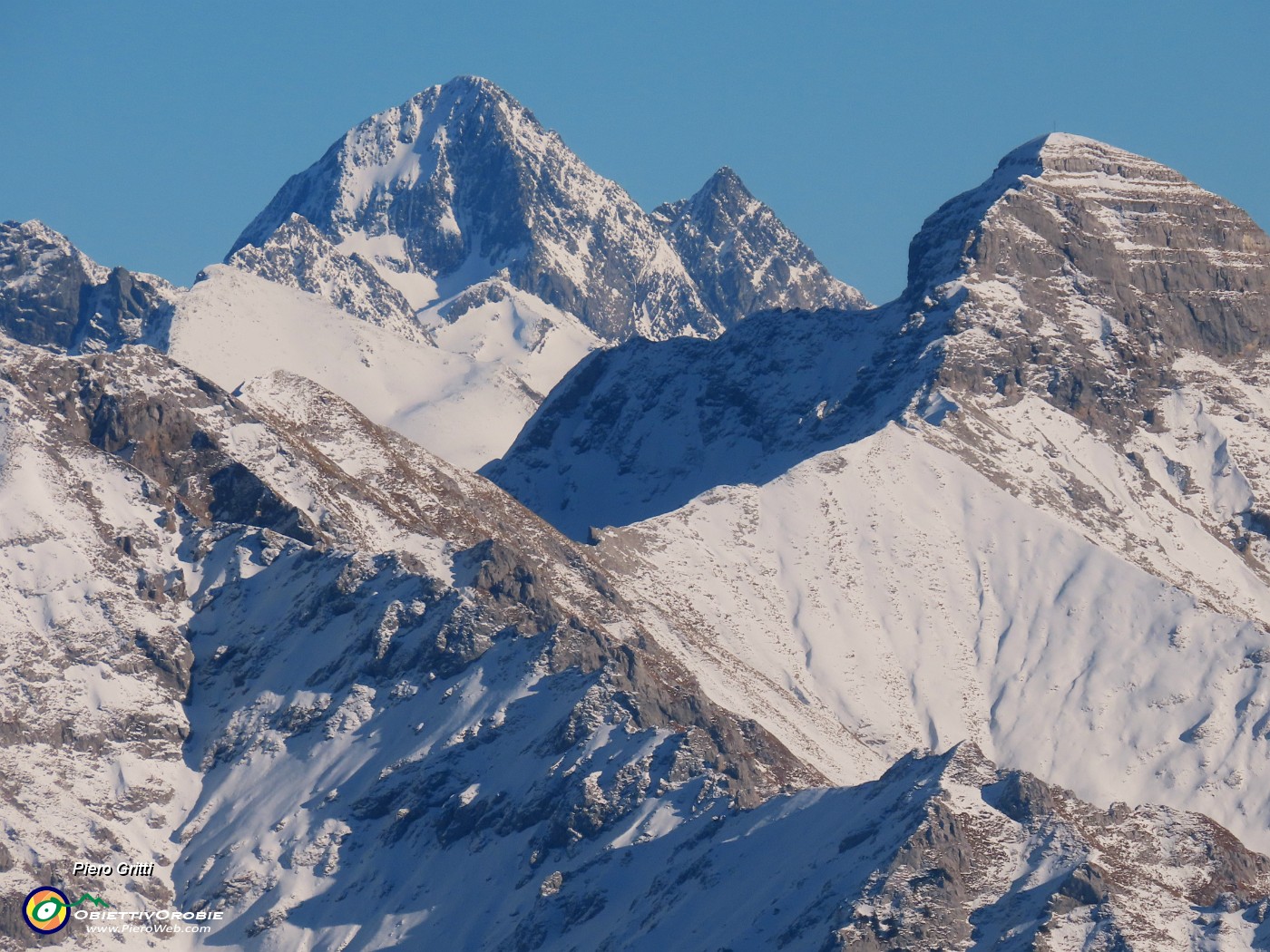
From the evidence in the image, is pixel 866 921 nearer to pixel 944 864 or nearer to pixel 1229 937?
pixel 944 864

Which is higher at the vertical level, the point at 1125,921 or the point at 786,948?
the point at 1125,921

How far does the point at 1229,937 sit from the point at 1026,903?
11645 millimetres

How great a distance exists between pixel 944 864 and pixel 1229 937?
56.2 feet

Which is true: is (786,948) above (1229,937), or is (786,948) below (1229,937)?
below

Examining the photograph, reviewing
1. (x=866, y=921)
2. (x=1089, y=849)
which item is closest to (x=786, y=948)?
(x=866, y=921)

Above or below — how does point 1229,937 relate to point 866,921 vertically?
above

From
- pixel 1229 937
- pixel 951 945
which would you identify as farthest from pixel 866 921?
pixel 1229 937

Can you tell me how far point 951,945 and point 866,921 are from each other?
5288 millimetres

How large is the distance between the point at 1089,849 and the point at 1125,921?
30.2 feet

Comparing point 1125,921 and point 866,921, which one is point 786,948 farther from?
point 1125,921

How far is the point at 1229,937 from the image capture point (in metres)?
192

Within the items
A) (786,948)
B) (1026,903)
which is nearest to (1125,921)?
(1026,903)

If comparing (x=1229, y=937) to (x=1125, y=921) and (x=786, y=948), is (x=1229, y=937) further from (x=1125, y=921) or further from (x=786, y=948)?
(x=786, y=948)

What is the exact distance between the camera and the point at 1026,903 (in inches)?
7667
